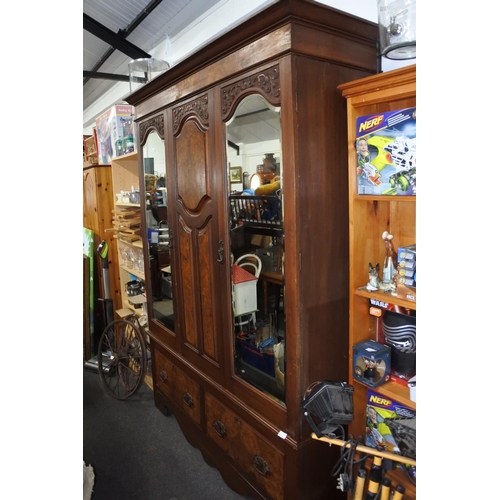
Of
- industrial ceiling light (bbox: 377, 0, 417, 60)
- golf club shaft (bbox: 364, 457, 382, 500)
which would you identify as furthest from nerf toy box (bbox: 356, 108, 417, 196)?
golf club shaft (bbox: 364, 457, 382, 500)

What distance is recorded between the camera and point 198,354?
206 cm

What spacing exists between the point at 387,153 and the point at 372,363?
0.75m

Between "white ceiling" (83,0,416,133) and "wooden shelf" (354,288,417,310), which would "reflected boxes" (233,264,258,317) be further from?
"white ceiling" (83,0,416,133)

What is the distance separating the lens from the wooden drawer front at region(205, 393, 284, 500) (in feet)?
5.20

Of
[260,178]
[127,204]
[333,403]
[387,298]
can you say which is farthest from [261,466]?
[127,204]

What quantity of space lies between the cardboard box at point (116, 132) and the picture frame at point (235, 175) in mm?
1761

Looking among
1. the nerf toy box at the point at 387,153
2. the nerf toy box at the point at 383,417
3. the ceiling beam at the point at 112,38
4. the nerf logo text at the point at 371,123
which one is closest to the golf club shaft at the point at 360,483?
the nerf toy box at the point at 383,417

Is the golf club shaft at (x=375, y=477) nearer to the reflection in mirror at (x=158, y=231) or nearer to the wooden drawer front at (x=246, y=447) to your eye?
the wooden drawer front at (x=246, y=447)

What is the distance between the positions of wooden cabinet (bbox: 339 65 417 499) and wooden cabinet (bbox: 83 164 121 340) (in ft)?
8.84

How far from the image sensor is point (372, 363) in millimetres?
1438
